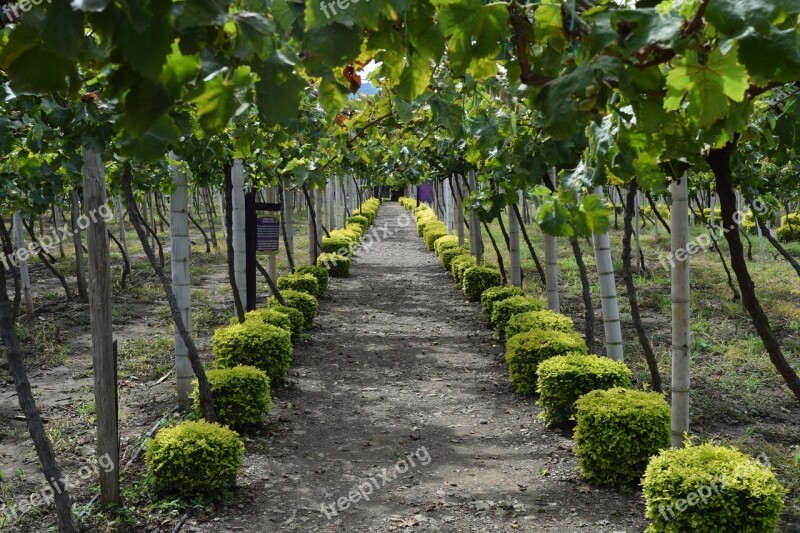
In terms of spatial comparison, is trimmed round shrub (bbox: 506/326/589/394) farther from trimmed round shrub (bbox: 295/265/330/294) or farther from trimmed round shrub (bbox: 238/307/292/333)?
trimmed round shrub (bbox: 295/265/330/294)

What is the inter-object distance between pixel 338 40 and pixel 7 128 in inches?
96.0

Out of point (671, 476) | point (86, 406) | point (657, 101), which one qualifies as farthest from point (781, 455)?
point (86, 406)

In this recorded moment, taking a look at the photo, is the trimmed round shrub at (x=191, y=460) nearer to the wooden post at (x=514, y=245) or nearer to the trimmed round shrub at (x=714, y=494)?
the trimmed round shrub at (x=714, y=494)

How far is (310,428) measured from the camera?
5.73m

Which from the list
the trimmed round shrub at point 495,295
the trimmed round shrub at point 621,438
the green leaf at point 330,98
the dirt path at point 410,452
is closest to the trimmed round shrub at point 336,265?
the dirt path at point 410,452

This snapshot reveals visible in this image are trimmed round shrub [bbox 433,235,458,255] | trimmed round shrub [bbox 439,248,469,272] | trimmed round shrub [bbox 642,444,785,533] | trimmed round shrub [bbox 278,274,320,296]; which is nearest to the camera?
trimmed round shrub [bbox 642,444,785,533]

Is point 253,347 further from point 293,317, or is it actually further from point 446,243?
point 446,243

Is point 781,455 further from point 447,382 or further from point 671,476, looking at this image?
point 447,382

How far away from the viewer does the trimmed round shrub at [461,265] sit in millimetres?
11685

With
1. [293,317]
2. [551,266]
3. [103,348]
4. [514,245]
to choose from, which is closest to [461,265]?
[514,245]

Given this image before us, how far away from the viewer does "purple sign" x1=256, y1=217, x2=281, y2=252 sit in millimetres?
8570

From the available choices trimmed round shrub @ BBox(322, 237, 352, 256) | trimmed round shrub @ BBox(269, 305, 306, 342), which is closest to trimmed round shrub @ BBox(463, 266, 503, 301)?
trimmed round shrub @ BBox(269, 305, 306, 342)

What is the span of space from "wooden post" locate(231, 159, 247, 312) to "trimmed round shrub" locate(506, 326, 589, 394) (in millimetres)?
2965

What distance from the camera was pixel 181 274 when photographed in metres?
5.71
